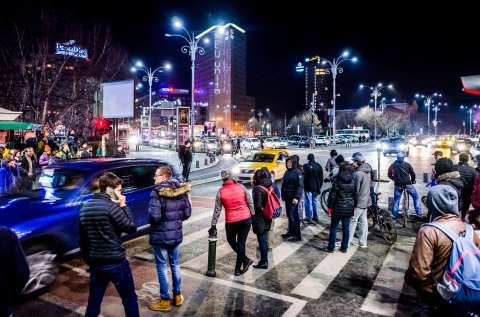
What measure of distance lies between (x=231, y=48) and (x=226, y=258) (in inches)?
7112

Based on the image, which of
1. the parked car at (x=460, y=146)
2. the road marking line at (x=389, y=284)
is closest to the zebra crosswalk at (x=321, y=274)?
the road marking line at (x=389, y=284)

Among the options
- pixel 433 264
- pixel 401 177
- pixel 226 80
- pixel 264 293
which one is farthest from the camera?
pixel 226 80

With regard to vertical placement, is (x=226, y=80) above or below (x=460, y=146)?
above

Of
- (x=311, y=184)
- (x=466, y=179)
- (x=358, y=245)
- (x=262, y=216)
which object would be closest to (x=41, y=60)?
(x=311, y=184)

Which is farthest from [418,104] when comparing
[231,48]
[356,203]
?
[356,203]

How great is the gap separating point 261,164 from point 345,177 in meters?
10.1

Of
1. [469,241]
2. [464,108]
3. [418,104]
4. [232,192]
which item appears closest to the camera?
[469,241]

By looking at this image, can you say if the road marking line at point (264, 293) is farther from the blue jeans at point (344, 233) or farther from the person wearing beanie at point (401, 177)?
the person wearing beanie at point (401, 177)

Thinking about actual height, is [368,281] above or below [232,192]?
below

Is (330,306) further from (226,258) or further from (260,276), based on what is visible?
(226,258)

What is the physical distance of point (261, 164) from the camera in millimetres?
16953

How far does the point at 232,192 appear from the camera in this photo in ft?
19.1

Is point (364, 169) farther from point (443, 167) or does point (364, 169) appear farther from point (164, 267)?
point (164, 267)

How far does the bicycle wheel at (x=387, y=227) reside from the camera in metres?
7.84
